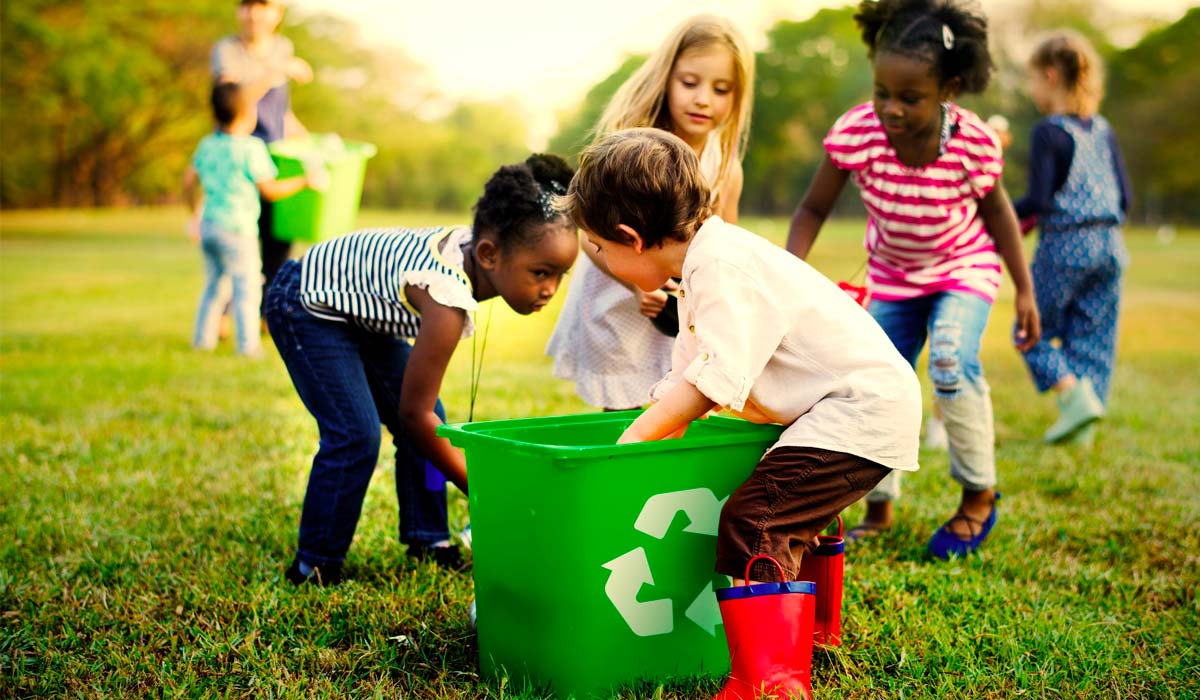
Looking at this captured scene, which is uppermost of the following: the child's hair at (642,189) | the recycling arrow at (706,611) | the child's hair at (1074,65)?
the child's hair at (1074,65)

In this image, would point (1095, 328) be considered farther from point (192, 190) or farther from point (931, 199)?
point (192, 190)

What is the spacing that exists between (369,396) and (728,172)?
4.15 ft

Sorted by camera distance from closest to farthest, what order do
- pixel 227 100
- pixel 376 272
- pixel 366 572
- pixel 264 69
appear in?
pixel 376 272 → pixel 366 572 → pixel 227 100 → pixel 264 69

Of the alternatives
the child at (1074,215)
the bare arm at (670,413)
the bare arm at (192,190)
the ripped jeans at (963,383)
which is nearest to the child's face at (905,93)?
the ripped jeans at (963,383)

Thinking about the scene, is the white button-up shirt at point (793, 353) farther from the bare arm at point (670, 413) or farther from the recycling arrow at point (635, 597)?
the recycling arrow at point (635, 597)

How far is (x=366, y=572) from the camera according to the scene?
2793 millimetres

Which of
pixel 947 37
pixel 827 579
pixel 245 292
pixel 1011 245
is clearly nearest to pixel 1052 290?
pixel 1011 245

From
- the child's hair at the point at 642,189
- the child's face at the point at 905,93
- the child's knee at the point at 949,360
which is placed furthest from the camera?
the child's knee at the point at 949,360

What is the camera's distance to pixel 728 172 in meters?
3.21

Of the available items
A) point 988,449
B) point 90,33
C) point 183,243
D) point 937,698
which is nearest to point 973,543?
point 988,449

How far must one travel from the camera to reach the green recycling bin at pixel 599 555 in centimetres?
194

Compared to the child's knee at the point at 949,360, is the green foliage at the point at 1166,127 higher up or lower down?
→ higher up

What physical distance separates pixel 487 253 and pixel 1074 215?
11.9 ft

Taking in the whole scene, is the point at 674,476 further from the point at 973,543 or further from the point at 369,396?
the point at 973,543
